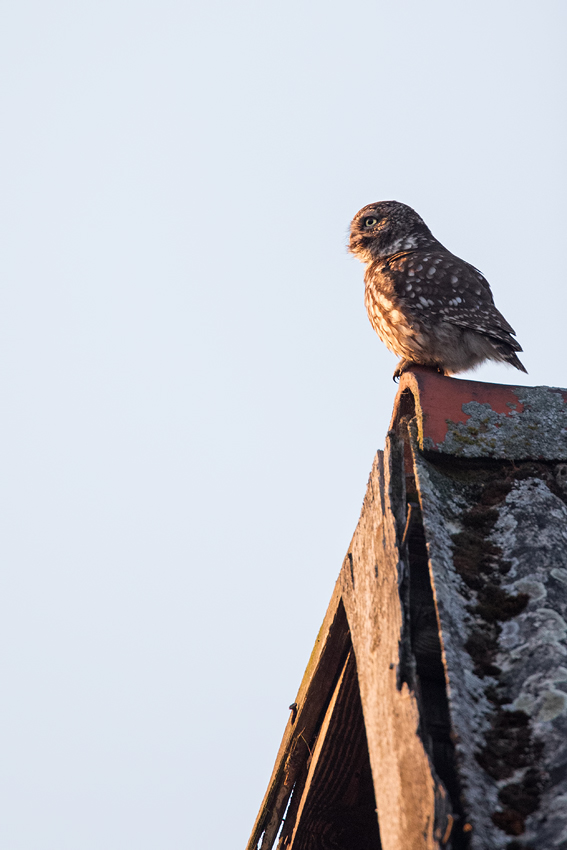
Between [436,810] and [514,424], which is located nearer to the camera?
[436,810]

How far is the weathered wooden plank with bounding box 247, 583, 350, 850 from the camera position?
8.42 ft

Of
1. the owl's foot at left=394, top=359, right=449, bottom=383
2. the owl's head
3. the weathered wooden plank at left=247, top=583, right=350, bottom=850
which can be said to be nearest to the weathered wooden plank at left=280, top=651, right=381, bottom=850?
the weathered wooden plank at left=247, top=583, right=350, bottom=850

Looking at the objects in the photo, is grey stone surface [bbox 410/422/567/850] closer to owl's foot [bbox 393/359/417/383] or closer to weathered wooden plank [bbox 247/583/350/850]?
weathered wooden plank [bbox 247/583/350/850]

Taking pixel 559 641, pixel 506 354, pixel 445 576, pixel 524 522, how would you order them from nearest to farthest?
1. pixel 559 641
2. pixel 445 576
3. pixel 524 522
4. pixel 506 354

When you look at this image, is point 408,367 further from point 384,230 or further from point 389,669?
point 389,669

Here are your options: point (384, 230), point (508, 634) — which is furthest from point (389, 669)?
point (384, 230)

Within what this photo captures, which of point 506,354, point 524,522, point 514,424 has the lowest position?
point 524,522

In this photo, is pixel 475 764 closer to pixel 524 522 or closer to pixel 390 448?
pixel 524 522

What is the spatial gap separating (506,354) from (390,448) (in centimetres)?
322

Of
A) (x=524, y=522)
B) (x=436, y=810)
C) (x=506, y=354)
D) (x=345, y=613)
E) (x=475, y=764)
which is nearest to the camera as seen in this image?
(x=436, y=810)

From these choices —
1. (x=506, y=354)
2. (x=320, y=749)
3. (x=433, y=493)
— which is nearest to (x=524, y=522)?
(x=433, y=493)

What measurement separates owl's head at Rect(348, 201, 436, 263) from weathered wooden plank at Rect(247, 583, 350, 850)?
4.86 metres

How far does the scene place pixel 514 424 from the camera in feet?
8.38

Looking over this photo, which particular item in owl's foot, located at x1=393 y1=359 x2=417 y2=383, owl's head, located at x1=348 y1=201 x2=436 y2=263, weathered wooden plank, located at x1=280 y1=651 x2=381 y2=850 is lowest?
weathered wooden plank, located at x1=280 y1=651 x2=381 y2=850
